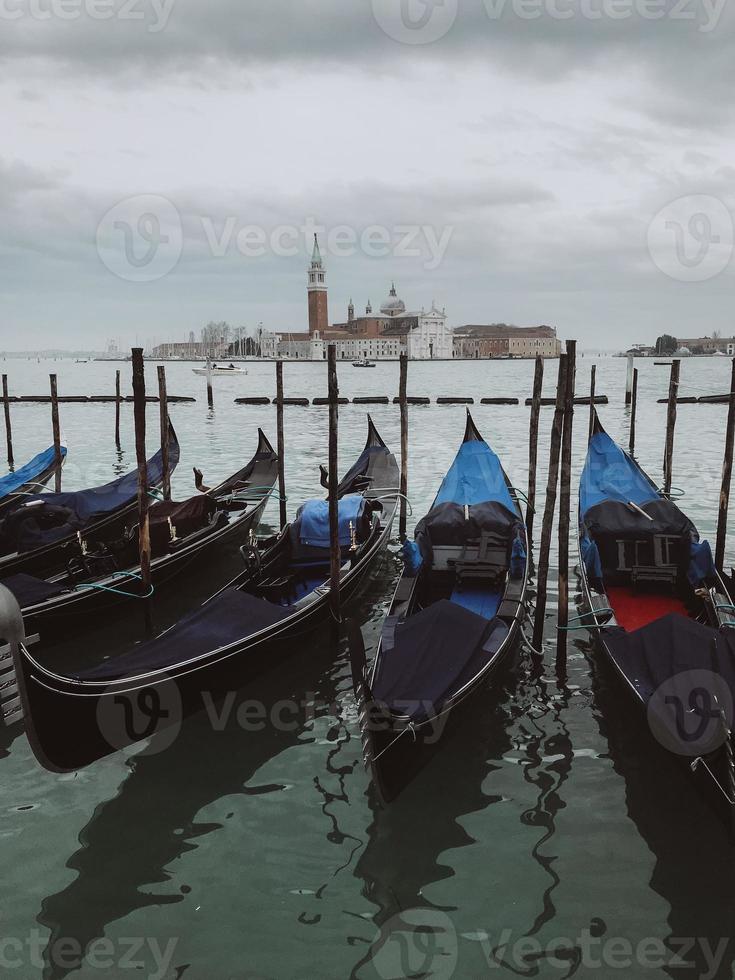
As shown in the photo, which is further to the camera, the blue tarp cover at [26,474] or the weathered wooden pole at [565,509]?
the blue tarp cover at [26,474]

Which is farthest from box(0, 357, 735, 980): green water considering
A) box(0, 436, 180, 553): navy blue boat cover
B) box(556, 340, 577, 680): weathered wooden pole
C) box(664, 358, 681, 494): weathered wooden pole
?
box(664, 358, 681, 494): weathered wooden pole

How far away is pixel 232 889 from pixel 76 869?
82cm

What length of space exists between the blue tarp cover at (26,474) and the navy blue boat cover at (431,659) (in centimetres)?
756

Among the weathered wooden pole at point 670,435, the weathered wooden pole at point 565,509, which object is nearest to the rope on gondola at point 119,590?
the weathered wooden pole at point 565,509

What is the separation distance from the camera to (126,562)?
287 inches

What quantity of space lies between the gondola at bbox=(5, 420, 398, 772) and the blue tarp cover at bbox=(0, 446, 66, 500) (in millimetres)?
5284

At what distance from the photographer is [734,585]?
592 centimetres

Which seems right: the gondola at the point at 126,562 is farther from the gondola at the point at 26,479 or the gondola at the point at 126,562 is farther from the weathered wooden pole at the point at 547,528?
the weathered wooden pole at the point at 547,528

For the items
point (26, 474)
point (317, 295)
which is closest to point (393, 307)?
point (317, 295)

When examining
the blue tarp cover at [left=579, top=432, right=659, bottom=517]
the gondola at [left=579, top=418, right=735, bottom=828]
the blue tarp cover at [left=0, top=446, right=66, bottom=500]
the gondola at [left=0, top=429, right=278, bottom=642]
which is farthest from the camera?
the blue tarp cover at [left=0, top=446, right=66, bottom=500]

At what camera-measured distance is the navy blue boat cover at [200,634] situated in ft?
14.5

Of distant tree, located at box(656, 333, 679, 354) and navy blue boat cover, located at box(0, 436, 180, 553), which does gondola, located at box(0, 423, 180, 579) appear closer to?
navy blue boat cover, located at box(0, 436, 180, 553)

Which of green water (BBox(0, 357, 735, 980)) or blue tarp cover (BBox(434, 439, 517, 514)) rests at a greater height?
blue tarp cover (BBox(434, 439, 517, 514))

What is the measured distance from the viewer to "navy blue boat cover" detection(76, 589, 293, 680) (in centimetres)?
442
